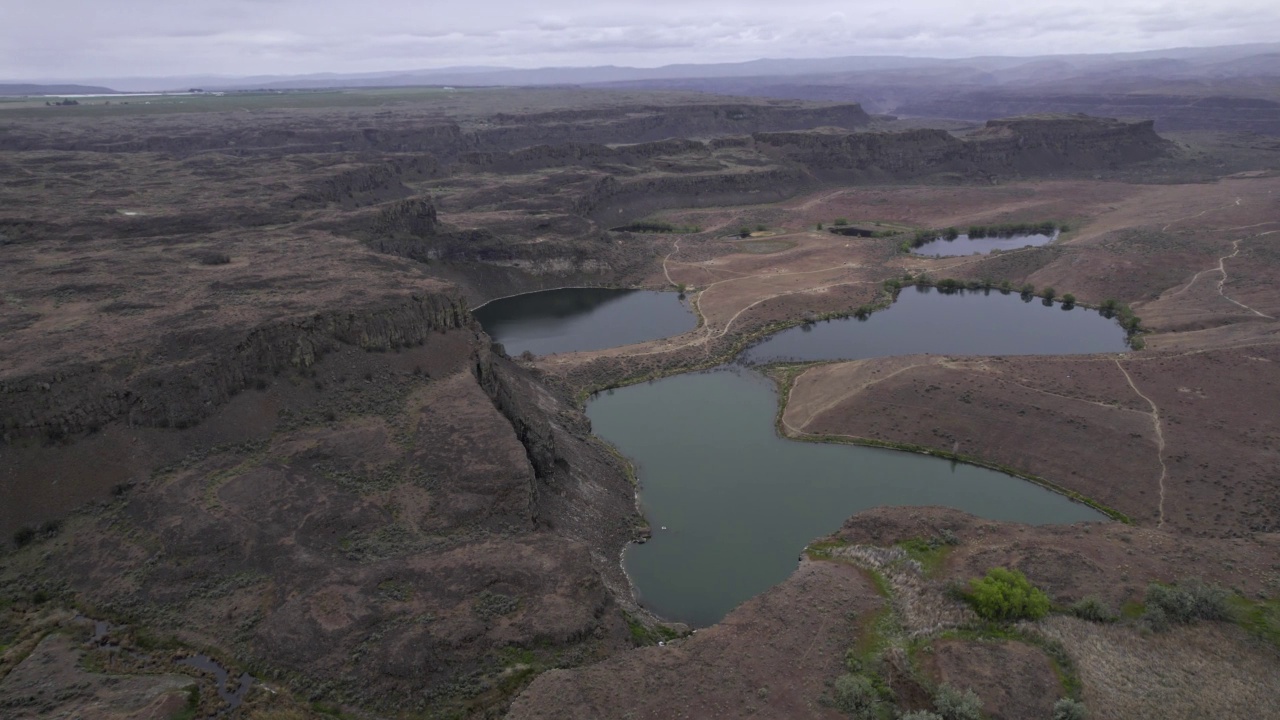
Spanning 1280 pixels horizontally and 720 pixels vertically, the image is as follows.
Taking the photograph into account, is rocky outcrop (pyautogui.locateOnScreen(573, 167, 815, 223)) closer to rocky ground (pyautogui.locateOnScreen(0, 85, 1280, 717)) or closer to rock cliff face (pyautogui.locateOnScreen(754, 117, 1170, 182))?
rock cliff face (pyautogui.locateOnScreen(754, 117, 1170, 182))

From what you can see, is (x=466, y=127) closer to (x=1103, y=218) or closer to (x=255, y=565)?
(x=1103, y=218)

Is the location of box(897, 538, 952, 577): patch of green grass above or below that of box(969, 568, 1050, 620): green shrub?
below

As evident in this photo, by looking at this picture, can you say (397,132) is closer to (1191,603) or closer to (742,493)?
(742,493)

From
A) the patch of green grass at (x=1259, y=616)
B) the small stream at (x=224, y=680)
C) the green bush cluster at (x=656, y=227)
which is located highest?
the green bush cluster at (x=656, y=227)

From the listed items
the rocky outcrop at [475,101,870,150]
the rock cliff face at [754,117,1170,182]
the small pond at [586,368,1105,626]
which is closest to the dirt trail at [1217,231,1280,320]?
the small pond at [586,368,1105,626]

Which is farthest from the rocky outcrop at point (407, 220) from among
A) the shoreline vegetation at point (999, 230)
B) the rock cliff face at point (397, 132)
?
the rock cliff face at point (397, 132)

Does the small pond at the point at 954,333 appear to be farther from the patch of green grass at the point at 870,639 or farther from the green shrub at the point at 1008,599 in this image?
the green shrub at the point at 1008,599

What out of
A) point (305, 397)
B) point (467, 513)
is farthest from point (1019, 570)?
point (305, 397)
